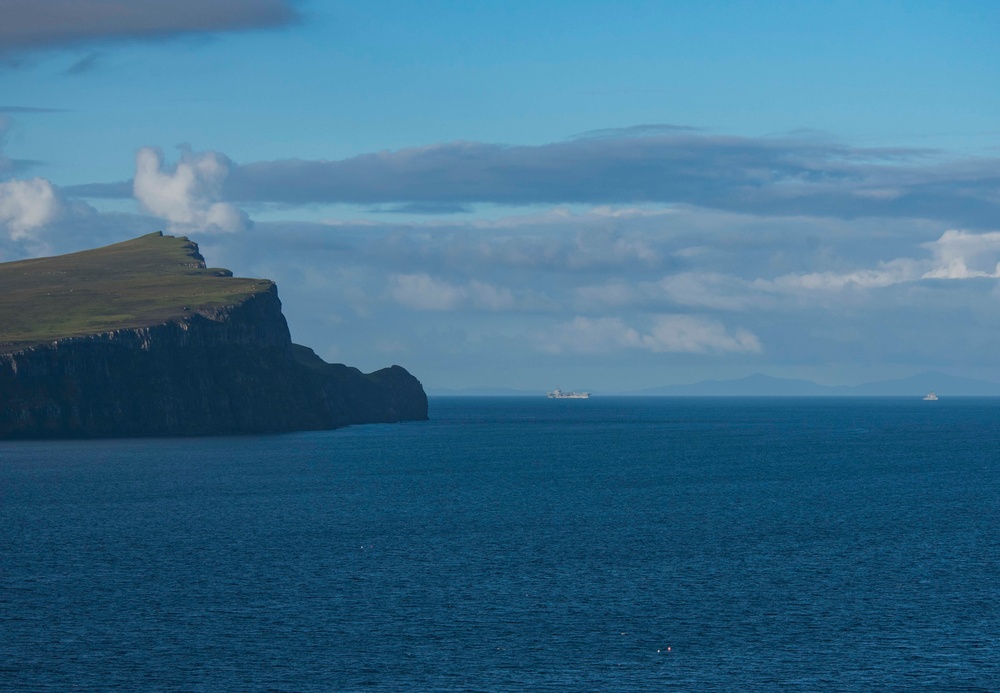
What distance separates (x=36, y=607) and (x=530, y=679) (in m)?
34.9

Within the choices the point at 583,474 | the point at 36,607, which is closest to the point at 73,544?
the point at 36,607

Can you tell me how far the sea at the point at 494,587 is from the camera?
200 ft

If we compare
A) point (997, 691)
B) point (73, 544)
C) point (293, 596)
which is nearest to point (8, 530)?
point (73, 544)

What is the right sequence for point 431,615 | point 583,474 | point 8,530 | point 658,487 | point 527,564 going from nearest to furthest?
1. point 431,615
2. point 527,564
3. point 8,530
4. point 658,487
5. point 583,474

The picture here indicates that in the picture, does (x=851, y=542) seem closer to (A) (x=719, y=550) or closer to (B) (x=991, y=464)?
(A) (x=719, y=550)

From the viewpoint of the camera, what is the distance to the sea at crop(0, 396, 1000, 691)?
200 feet

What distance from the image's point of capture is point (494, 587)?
261ft

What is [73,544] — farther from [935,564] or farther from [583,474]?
[583,474]

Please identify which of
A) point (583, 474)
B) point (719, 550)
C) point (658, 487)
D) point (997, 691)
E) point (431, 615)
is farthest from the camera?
point (583, 474)

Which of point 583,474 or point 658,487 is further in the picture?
point 583,474

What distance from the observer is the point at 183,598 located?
76.4m

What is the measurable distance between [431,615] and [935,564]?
42.7 metres

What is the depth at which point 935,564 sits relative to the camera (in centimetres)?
8875

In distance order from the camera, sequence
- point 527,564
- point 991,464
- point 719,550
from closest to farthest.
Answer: point 527,564 → point 719,550 → point 991,464
